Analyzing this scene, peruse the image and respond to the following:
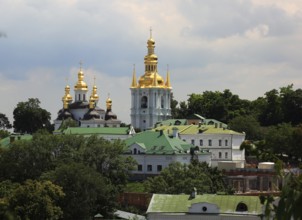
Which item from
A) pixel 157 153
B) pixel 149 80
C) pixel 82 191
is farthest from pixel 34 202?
pixel 149 80

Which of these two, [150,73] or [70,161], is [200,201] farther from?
[150,73]

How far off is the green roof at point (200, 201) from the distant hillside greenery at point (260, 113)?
3487 cm

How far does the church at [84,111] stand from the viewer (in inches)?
5276

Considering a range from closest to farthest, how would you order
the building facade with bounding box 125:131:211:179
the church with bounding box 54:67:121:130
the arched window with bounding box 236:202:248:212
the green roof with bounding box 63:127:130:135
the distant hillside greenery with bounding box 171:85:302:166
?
the arched window with bounding box 236:202:248:212
the building facade with bounding box 125:131:211:179
the distant hillside greenery with bounding box 171:85:302:166
the green roof with bounding box 63:127:130:135
the church with bounding box 54:67:121:130

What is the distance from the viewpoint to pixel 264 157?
884 inches

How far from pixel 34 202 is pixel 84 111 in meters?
79.0

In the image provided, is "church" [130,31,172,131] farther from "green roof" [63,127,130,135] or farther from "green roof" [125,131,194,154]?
"green roof" [125,131,194,154]

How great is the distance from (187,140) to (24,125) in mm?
46742

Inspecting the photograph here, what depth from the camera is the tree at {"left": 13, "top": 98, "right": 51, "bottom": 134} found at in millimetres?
148500

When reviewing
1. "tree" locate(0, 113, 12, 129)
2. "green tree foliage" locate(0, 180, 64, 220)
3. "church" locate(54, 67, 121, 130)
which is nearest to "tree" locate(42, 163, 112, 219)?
"green tree foliage" locate(0, 180, 64, 220)

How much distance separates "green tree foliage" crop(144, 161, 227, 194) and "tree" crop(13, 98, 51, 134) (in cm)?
6993

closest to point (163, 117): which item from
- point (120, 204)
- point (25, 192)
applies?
point (120, 204)

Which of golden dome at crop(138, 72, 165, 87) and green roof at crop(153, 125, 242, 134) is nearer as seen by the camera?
green roof at crop(153, 125, 242, 134)

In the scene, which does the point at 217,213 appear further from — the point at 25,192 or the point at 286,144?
the point at 286,144
